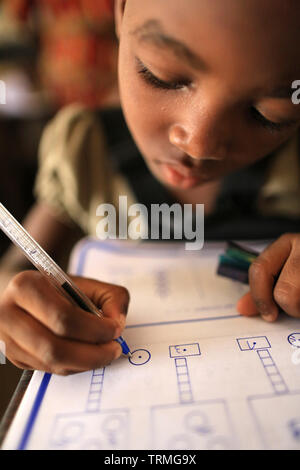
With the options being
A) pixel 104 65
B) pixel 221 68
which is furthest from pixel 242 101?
pixel 104 65

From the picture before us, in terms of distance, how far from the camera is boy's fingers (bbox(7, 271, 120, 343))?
0.69 feet

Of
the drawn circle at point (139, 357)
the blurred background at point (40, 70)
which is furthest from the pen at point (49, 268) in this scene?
the blurred background at point (40, 70)

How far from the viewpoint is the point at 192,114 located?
0.24 metres

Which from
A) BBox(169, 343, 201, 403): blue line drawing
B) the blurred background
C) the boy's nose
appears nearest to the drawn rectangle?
BBox(169, 343, 201, 403): blue line drawing

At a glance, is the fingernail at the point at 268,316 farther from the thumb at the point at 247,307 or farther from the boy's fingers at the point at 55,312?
the boy's fingers at the point at 55,312

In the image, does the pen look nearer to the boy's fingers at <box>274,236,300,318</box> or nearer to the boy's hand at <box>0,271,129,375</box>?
the boy's hand at <box>0,271,129,375</box>

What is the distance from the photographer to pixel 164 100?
0.26 meters

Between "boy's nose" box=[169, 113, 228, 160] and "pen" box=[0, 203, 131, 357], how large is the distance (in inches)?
5.1

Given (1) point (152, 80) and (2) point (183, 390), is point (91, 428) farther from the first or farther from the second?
(1) point (152, 80)

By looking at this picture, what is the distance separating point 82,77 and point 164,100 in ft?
1.93

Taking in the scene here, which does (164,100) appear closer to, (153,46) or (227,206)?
(153,46)

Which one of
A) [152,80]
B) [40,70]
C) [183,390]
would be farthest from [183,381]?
[40,70]

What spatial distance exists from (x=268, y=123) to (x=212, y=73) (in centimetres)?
7

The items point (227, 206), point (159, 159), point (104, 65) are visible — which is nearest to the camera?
point (159, 159)
